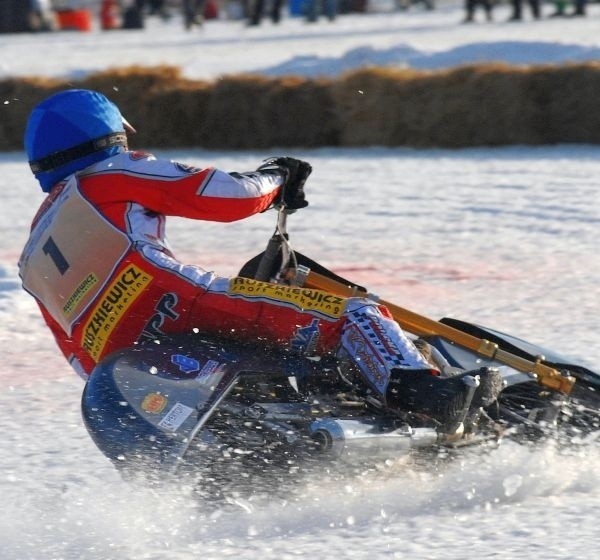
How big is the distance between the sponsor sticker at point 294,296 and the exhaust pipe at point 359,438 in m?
0.40

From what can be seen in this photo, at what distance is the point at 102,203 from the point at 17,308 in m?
3.30

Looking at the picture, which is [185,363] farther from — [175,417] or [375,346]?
[375,346]

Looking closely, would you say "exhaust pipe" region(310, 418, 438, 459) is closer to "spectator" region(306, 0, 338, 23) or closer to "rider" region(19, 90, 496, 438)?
"rider" region(19, 90, 496, 438)

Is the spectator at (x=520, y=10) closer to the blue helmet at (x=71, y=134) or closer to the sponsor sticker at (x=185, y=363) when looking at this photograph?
the blue helmet at (x=71, y=134)

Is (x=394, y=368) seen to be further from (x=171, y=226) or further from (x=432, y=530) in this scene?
(x=171, y=226)

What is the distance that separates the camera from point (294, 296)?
411 cm

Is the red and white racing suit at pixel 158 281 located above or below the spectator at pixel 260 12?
above

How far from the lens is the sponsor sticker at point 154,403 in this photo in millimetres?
3803

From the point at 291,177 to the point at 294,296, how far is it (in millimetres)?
547

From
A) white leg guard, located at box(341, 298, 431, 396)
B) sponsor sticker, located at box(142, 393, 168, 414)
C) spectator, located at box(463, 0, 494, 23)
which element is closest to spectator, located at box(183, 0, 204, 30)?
spectator, located at box(463, 0, 494, 23)

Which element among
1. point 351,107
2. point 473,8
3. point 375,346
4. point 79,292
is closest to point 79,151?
point 79,292

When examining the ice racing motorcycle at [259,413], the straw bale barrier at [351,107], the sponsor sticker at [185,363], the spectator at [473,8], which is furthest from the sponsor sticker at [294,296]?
the spectator at [473,8]

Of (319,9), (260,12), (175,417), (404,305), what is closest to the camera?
(175,417)

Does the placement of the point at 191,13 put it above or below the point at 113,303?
below
